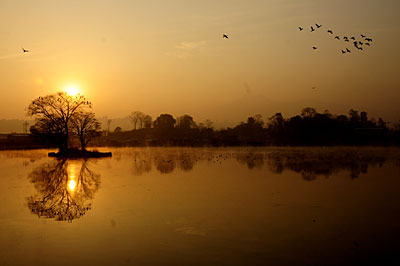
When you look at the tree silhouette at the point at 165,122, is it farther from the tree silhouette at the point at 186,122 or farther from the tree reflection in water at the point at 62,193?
the tree reflection in water at the point at 62,193

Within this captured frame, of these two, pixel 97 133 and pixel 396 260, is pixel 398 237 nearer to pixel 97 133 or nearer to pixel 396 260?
pixel 396 260

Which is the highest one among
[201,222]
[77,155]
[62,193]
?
[77,155]

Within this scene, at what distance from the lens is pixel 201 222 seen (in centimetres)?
1577

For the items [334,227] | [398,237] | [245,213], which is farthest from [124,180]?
[398,237]

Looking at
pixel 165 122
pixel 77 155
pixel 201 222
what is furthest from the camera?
pixel 165 122

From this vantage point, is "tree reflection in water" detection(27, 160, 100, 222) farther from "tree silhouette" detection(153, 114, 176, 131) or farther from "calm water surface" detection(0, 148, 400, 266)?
"tree silhouette" detection(153, 114, 176, 131)

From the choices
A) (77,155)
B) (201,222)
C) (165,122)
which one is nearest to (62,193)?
(201,222)

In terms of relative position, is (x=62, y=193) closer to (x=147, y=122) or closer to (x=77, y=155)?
(x=77, y=155)

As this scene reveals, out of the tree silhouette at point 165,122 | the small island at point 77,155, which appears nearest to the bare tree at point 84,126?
the small island at point 77,155

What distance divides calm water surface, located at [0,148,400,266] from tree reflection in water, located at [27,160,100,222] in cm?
7

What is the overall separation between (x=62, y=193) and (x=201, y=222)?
11.2 meters

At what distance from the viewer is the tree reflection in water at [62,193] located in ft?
59.3

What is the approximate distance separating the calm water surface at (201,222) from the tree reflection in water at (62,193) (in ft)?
0.22

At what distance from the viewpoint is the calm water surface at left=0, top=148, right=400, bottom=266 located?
38.6ft
